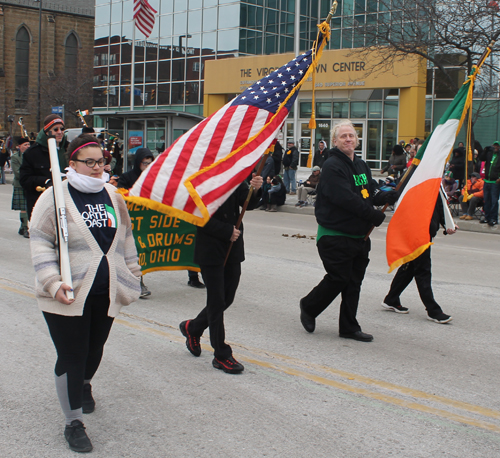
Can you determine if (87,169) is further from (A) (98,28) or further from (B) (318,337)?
(A) (98,28)

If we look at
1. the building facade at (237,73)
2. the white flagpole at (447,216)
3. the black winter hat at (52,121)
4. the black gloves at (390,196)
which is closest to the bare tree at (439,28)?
the building facade at (237,73)

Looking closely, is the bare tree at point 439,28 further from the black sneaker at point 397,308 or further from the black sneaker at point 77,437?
the black sneaker at point 77,437

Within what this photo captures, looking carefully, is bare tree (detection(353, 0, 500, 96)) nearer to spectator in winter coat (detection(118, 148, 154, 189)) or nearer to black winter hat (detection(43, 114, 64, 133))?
spectator in winter coat (detection(118, 148, 154, 189))

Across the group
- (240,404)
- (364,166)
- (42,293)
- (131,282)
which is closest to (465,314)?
(364,166)

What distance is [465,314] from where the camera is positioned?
6.86m

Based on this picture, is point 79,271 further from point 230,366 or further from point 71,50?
point 71,50

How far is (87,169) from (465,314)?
468 centimetres

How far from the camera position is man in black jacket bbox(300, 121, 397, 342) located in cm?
548

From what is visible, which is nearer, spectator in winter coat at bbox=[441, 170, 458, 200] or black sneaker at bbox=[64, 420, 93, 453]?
black sneaker at bbox=[64, 420, 93, 453]

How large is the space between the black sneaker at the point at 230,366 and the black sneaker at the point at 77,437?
1.44 m

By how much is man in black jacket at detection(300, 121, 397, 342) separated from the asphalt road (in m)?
0.39

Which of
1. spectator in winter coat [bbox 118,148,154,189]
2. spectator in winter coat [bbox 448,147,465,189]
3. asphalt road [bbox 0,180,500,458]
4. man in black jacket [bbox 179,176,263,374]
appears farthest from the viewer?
spectator in winter coat [bbox 448,147,465,189]

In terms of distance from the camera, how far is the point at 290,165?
2153 centimetres

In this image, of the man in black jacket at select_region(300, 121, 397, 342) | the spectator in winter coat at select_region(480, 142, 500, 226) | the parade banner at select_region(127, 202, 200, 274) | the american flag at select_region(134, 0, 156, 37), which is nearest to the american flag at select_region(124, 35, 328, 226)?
the man in black jacket at select_region(300, 121, 397, 342)
